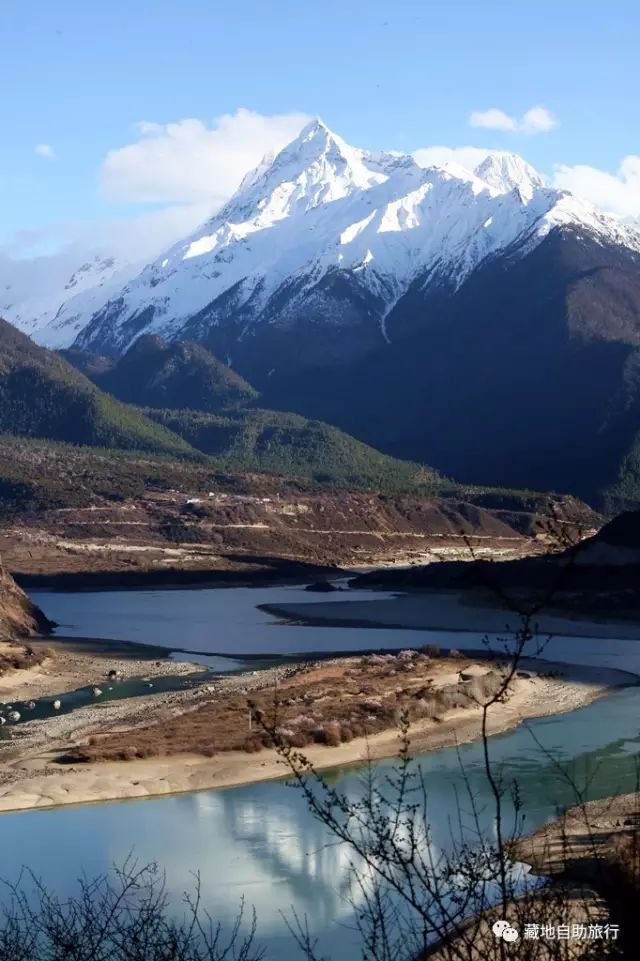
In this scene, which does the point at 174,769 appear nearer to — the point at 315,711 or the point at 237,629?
the point at 315,711

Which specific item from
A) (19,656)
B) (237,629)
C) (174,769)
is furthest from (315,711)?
(237,629)

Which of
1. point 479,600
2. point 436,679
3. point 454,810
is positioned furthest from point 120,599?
point 454,810

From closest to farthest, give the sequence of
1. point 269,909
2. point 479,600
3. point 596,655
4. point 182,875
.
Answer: point 269,909 → point 182,875 → point 596,655 → point 479,600

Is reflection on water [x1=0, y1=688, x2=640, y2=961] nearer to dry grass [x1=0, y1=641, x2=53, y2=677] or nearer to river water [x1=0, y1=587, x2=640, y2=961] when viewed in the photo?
river water [x1=0, y1=587, x2=640, y2=961]

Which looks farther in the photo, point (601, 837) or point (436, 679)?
point (436, 679)

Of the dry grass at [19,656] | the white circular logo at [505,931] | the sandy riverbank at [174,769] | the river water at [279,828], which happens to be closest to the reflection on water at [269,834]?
the river water at [279,828]

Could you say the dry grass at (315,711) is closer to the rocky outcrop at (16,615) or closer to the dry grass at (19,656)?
the dry grass at (19,656)

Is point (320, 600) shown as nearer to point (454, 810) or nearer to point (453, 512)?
point (453, 512)

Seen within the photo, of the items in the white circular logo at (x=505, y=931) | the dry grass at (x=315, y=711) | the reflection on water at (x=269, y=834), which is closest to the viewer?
the white circular logo at (x=505, y=931)
